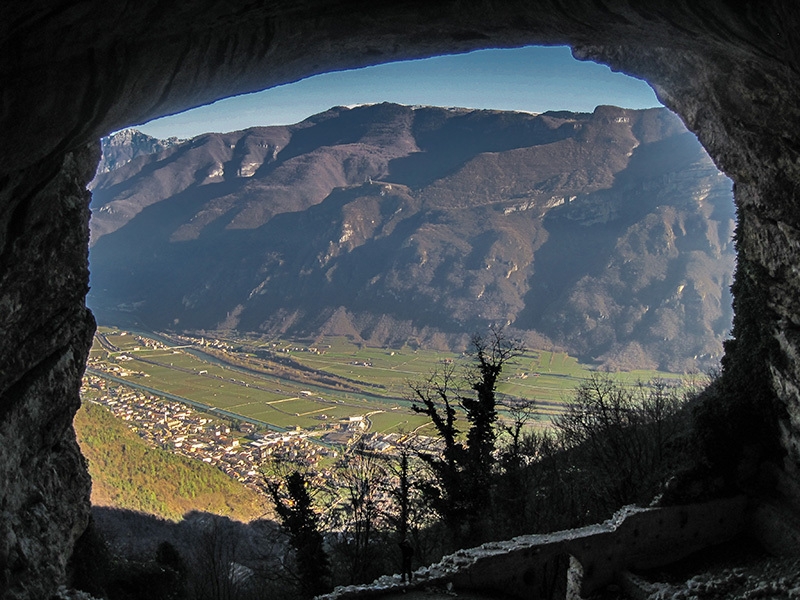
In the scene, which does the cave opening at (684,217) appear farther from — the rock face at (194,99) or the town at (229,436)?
the rock face at (194,99)

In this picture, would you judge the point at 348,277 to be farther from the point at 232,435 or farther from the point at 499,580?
the point at 499,580

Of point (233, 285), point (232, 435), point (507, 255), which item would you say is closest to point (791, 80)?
point (232, 435)

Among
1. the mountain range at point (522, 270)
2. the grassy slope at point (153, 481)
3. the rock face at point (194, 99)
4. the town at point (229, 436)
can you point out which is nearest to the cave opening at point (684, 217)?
the mountain range at point (522, 270)

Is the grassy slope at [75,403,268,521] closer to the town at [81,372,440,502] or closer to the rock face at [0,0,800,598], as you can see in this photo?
the town at [81,372,440,502]

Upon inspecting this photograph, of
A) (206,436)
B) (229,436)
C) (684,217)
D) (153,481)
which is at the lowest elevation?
(153,481)

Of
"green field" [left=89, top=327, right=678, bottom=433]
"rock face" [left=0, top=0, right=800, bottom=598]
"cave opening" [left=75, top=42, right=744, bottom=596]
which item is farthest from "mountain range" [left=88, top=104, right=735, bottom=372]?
"rock face" [left=0, top=0, right=800, bottom=598]

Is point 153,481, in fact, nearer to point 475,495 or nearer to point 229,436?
point 229,436

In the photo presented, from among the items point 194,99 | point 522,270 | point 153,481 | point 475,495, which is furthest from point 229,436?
point 522,270
